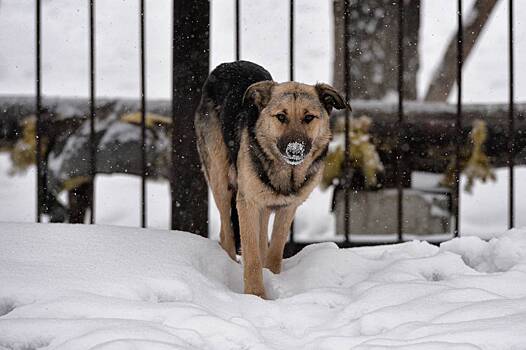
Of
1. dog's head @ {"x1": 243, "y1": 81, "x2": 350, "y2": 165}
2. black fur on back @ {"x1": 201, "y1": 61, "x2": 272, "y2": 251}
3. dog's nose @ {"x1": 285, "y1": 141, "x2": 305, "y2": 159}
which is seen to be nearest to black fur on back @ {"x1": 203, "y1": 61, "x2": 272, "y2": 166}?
black fur on back @ {"x1": 201, "y1": 61, "x2": 272, "y2": 251}

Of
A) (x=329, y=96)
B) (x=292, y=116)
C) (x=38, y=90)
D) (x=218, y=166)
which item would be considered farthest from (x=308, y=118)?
(x=38, y=90)

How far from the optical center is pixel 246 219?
3217mm

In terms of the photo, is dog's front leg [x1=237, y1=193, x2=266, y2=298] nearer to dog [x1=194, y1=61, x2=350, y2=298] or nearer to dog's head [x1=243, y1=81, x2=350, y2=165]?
dog [x1=194, y1=61, x2=350, y2=298]

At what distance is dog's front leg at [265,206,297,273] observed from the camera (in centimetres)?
→ 340

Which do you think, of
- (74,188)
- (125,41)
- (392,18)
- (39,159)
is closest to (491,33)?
(392,18)

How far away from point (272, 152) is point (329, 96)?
1.22 ft

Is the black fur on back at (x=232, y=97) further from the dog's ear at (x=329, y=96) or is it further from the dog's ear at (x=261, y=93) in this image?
the dog's ear at (x=329, y=96)

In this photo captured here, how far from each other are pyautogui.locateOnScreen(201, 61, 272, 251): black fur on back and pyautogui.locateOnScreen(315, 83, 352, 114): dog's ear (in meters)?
0.33

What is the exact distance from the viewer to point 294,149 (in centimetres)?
300

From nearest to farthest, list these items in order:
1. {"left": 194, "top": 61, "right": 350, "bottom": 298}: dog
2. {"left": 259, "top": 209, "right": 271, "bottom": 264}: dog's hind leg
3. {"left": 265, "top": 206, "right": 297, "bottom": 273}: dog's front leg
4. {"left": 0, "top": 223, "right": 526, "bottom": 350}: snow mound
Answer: {"left": 0, "top": 223, "right": 526, "bottom": 350}: snow mound → {"left": 194, "top": 61, "right": 350, "bottom": 298}: dog → {"left": 265, "top": 206, "right": 297, "bottom": 273}: dog's front leg → {"left": 259, "top": 209, "right": 271, "bottom": 264}: dog's hind leg

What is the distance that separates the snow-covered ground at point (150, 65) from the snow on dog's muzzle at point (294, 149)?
2.48 m

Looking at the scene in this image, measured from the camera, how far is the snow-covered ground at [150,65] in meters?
6.06

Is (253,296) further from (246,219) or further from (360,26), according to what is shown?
(360,26)

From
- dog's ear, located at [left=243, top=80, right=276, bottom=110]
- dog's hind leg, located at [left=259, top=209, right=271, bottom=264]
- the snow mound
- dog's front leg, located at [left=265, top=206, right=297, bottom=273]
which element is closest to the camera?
the snow mound
